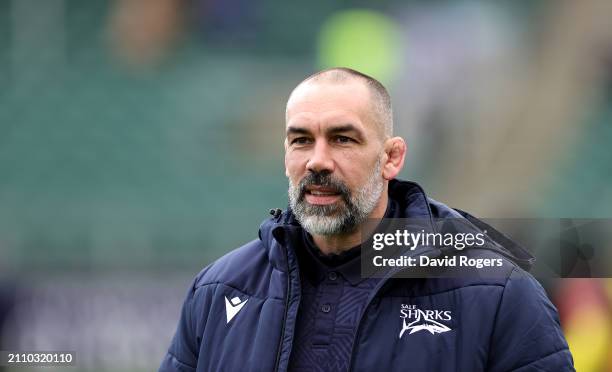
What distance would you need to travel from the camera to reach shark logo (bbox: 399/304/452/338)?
Result: 1947 mm

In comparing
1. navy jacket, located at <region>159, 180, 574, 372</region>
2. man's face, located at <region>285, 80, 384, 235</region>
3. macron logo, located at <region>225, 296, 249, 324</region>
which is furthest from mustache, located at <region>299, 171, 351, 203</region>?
macron logo, located at <region>225, 296, 249, 324</region>

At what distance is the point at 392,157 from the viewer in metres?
2.28

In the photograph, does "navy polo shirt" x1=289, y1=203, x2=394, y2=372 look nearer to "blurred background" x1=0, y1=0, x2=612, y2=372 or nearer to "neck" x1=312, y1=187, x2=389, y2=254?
"neck" x1=312, y1=187, x2=389, y2=254

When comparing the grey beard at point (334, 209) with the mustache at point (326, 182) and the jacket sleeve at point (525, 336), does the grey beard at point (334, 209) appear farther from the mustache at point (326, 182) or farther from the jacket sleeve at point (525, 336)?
the jacket sleeve at point (525, 336)

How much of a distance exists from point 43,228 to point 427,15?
328 centimetres

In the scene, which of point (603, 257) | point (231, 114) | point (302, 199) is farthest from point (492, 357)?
point (231, 114)

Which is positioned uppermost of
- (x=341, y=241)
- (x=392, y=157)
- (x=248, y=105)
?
(x=248, y=105)

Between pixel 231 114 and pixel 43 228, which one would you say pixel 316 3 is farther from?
pixel 43 228

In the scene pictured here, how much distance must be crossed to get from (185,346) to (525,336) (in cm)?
84

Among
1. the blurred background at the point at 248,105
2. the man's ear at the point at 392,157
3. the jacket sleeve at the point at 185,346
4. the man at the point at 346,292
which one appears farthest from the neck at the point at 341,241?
the blurred background at the point at 248,105

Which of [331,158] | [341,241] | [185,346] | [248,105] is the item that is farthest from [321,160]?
[248,105]

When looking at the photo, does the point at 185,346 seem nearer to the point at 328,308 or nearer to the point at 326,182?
the point at 328,308

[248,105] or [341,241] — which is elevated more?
[248,105]

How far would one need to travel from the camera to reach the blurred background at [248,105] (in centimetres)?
654
